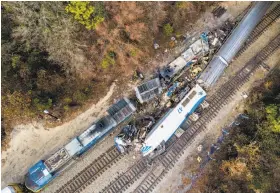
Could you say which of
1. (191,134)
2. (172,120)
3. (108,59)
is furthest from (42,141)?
(191,134)

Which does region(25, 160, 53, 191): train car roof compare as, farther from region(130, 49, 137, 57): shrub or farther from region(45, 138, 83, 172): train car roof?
region(130, 49, 137, 57): shrub

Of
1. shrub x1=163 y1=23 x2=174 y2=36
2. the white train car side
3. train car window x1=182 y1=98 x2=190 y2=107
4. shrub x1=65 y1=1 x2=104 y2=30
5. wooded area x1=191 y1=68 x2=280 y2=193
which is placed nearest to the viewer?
shrub x1=65 y1=1 x2=104 y2=30

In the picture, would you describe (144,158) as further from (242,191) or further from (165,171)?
(242,191)

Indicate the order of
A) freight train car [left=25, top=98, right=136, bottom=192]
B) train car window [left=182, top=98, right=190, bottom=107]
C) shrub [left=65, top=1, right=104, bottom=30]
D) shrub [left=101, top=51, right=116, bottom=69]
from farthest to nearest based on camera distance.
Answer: shrub [left=101, top=51, right=116, bottom=69], train car window [left=182, top=98, right=190, bottom=107], freight train car [left=25, top=98, right=136, bottom=192], shrub [left=65, top=1, right=104, bottom=30]

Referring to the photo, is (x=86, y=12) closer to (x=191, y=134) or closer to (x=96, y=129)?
(x=96, y=129)

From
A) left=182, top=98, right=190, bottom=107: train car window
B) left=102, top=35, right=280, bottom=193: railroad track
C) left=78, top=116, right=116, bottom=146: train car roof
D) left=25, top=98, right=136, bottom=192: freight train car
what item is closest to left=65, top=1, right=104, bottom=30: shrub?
left=25, top=98, right=136, bottom=192: freight train car

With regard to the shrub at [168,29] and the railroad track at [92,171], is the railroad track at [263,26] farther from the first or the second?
the railroad track at [92,171]

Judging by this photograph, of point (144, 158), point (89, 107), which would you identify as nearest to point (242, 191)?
point (144, 158)
